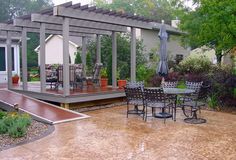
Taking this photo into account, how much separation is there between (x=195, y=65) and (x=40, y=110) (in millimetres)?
10019

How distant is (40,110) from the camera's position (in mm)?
9117

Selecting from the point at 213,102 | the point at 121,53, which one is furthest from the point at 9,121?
the point at 121,53

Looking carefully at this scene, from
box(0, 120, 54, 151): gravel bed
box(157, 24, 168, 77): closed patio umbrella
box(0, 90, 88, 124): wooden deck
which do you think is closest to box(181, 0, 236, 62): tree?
box(157, 24, 168, 77): closed patio umbrella

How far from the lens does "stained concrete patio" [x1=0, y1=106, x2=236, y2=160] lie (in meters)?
5.41

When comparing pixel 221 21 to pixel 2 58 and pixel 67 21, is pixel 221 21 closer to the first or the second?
pixel 67 21

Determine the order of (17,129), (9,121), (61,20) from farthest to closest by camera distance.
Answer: (61,20), (9,121), (17,129)

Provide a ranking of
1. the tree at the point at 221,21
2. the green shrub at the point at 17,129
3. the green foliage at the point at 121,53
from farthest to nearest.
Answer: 1. the green foliage at the point at 121,53
2. the tree at the point at 221,21
3. the green shrub at the point at 17,129

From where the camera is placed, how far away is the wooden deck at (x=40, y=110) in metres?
8.37

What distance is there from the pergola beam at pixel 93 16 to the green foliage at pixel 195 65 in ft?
16.0

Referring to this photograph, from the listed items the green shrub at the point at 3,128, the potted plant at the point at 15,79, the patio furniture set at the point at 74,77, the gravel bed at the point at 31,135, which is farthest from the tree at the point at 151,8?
the green shrub at the point at 3,128

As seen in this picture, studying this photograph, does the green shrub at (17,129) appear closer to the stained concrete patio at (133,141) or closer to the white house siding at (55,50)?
the stained concrete patio at (133,141)

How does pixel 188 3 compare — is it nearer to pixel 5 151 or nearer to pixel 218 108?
pixel 218 108

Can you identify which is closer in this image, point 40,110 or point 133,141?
point 133,141

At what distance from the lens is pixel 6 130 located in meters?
6.86
